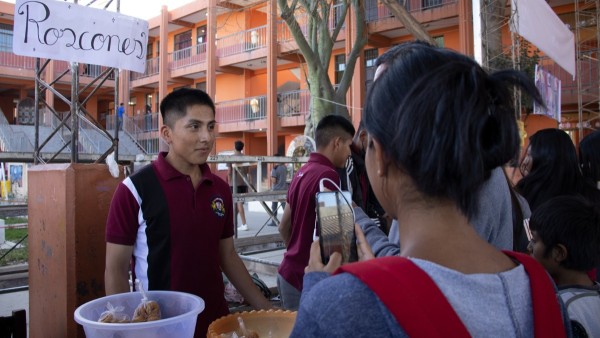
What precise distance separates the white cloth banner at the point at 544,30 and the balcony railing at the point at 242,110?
15.6 meters

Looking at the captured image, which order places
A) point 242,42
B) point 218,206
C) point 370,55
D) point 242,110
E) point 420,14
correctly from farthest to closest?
point 242,110, point 242,42, point 370,55, point 420,14, point 218,206

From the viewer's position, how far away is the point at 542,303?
3.27 ft

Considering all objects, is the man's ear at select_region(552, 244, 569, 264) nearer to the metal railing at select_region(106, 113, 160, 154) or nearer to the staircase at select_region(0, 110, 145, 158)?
the staircase at select_region(0, 110, 145, 158)

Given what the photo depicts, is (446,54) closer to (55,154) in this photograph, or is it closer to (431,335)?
(431,335)

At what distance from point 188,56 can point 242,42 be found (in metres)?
4.53

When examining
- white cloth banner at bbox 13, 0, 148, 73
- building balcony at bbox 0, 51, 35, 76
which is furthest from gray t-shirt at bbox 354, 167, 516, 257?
building balcony at bbox 0, 51, 35, 76

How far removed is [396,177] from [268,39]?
64.4ft

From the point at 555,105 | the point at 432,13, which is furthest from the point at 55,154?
the point at 432,13

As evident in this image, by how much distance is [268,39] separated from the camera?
19.9 meters

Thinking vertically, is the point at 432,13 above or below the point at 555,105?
above

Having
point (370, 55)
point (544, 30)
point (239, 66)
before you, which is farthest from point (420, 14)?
point (544, 30)

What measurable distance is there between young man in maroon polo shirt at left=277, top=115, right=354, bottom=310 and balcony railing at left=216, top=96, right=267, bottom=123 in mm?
17775

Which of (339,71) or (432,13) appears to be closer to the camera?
(432,13)

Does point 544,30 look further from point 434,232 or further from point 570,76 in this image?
point 570,76
